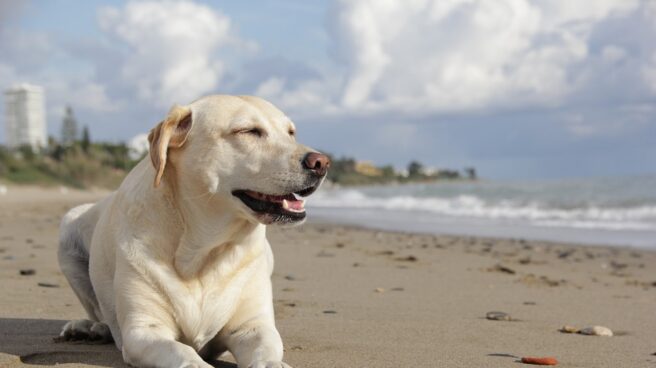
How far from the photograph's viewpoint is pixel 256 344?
355 centimetres

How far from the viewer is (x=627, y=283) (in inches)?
305

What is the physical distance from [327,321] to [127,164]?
55429 millimetres

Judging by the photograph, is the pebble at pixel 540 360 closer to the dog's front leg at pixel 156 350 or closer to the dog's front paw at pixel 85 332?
the dog's front leg at pixel 156 350

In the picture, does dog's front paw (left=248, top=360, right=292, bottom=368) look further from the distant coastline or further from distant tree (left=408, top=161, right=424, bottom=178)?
A: distant tree (left=408, top=161, right=424, bottom=178)

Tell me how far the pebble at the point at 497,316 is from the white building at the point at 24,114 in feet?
372

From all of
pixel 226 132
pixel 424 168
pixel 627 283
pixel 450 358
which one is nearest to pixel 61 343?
pixel 226 132

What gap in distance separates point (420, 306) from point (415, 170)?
121834mm

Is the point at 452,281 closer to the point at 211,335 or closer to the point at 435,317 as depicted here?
the point at 435,317

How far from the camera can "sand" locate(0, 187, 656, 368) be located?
3.99 metres

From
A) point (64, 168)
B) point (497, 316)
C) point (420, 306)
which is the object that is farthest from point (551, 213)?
point (64, 168)

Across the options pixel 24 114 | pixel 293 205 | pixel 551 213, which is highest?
pixel 24 114

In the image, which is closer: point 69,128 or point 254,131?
point 254,131

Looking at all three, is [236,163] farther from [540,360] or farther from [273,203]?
[540,360]

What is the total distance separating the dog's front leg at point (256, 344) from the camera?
3.34 metres
